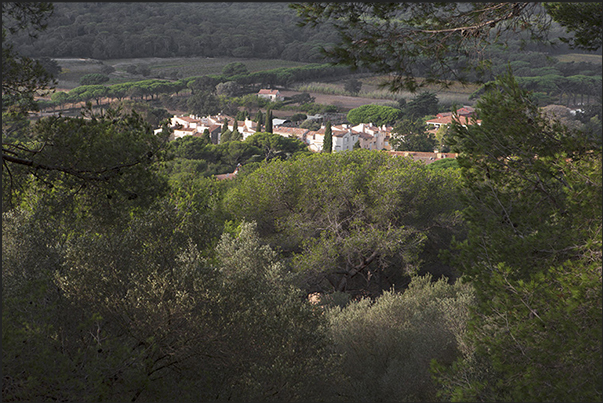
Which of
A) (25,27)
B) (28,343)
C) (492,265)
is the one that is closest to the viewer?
(28,343)

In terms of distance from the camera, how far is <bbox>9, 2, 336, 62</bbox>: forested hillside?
46.8 m

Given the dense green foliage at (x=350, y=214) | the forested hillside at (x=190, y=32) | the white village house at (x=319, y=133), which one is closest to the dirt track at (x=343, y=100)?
the forested hillside at (x=190, y=32)

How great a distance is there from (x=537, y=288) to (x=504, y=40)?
10.7 feet

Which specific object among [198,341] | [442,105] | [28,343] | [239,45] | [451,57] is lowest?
[442,105]

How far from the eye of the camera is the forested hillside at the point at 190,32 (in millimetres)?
46750

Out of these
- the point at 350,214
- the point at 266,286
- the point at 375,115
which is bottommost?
the point at 375,115

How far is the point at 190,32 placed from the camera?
60.4 m

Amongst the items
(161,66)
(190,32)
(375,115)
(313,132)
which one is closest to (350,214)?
(313,132)

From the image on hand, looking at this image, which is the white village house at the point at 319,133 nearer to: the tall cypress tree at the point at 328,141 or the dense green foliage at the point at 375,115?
the tall cypress tree at the point at 328,141

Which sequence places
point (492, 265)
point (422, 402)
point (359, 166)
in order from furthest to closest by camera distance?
point (359, 166) → point (422, 402) → point (492, 265)

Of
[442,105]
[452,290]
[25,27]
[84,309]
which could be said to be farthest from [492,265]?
[442,105]

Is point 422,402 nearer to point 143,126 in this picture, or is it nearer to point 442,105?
point 143,126

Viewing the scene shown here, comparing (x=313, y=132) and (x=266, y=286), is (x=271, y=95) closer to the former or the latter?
(x=313, y=132)

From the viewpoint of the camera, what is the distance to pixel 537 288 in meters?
4.62
